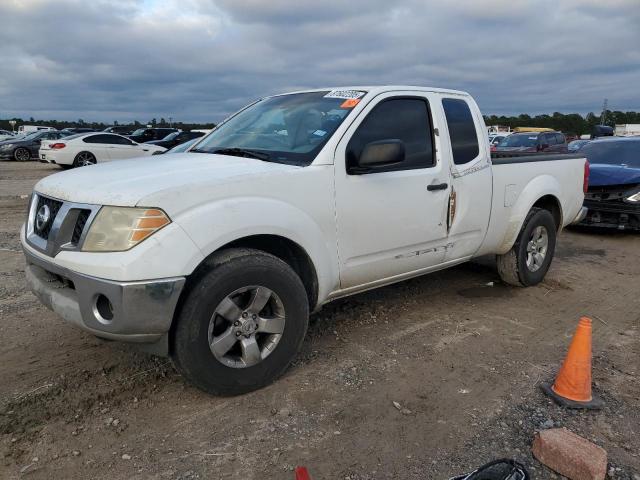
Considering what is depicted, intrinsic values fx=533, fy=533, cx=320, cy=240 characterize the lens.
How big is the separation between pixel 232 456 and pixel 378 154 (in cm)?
202

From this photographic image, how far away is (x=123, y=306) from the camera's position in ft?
8.81

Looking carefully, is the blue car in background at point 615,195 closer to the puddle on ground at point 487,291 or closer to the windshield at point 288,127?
the puddle on ground at point 487,291

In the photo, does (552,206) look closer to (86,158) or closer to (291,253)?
(291,253)

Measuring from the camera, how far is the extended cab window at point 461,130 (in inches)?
175

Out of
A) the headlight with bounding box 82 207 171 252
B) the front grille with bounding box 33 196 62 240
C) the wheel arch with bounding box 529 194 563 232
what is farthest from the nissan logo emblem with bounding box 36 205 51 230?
the wheel arch with bounding box 529 194 563 232

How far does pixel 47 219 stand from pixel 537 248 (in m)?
4.59

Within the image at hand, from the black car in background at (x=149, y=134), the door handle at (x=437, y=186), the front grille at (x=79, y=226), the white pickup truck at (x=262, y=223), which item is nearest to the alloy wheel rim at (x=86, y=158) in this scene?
the black car in background at (x=149, y=134)

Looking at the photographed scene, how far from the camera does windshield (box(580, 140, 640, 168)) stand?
30.9 feet

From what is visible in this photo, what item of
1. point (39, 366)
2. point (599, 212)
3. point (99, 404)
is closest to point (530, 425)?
point (99, 404)

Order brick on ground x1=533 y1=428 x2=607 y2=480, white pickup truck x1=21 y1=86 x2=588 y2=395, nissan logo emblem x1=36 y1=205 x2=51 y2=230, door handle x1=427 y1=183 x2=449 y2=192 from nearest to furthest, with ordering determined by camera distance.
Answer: brick on ground x1=533 y1=428 x2=607 y2=480 < white pickup truck x1=21 y1=86 x2=588 y2=395 < nissan logo emblem x1=36 y1=205 x2=51 y2=230 < door handle x1=427 y1=183 x2=449 y2=192

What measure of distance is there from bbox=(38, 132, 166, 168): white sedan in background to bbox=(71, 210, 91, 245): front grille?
1675 cm

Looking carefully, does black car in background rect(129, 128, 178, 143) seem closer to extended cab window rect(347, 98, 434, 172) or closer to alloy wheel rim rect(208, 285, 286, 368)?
extended cab window rect(347, 98, 434, 172)

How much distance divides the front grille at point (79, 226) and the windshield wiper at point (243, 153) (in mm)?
1171

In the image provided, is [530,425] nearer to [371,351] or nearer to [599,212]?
[371,351]
